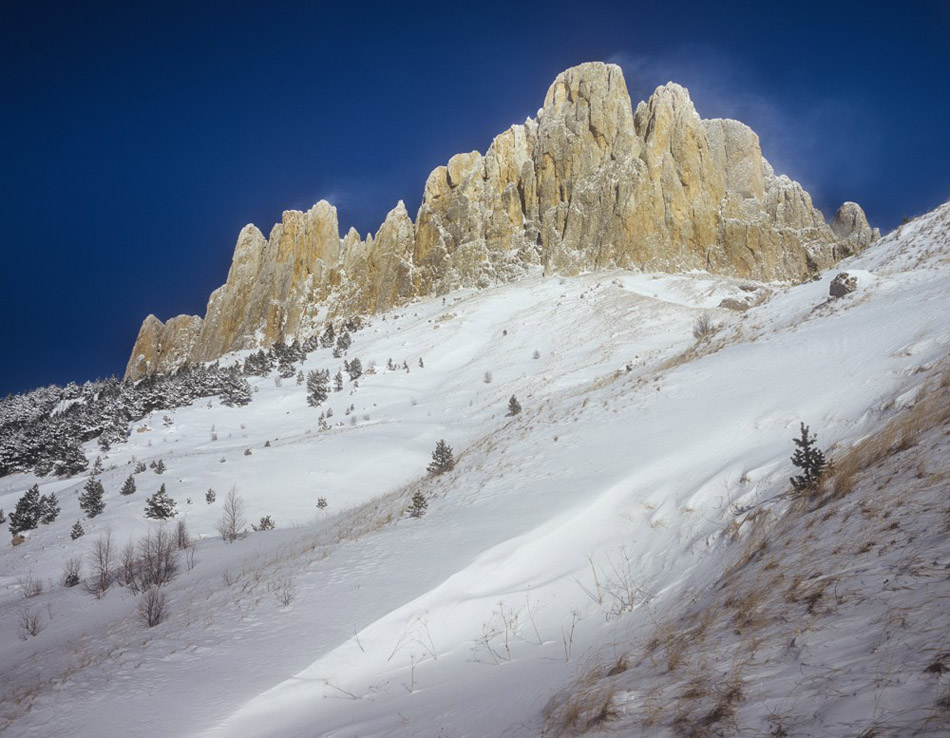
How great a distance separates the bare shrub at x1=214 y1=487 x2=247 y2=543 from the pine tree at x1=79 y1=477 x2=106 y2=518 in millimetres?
5011

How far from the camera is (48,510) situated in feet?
66.9

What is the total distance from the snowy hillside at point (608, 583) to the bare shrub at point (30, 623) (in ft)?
0.39

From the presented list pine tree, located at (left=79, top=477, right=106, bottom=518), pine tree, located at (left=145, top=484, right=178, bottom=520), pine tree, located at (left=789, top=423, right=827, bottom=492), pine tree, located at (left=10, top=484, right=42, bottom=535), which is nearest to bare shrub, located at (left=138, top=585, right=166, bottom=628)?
pine tree, located at (left=789, top=423, right=827, bottom=492)

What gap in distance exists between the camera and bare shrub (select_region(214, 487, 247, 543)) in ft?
52.2

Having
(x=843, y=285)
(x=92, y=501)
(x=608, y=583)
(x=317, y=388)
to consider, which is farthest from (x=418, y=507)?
(x=317, y=388)

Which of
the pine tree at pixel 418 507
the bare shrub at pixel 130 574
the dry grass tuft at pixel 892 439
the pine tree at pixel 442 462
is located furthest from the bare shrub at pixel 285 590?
the pine tree at pixel 442 462

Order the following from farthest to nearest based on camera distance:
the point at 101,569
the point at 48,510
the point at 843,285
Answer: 1. the point at 48,510
2. the point at 843,285
3. the point at 101,569

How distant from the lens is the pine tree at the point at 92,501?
63.2 ft

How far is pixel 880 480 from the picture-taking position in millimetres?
4742

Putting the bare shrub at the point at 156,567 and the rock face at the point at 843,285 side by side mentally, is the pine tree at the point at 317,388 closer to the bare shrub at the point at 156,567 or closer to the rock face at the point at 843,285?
the bare shrub at the point at 156,567

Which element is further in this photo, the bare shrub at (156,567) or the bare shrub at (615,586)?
the bare shrub at (156,567)

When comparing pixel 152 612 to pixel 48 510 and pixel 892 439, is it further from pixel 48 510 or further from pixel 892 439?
pixel 48 510

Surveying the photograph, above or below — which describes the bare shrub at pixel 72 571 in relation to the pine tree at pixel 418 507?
above

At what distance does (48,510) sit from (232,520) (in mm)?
10224
